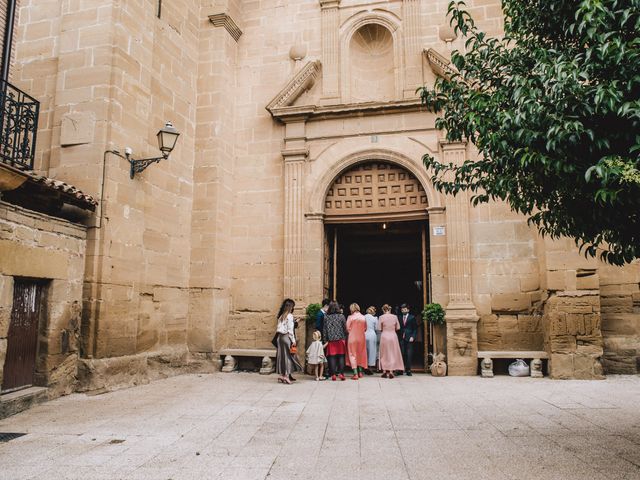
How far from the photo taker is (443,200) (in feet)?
32.2

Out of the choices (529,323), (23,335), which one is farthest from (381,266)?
(23,335)

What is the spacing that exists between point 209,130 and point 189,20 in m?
2.42

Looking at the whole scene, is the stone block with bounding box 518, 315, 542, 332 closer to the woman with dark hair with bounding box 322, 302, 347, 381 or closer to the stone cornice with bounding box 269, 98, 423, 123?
the woman with dark hair with bounding box 322, 302, 347, 381

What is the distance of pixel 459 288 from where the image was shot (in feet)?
30.9

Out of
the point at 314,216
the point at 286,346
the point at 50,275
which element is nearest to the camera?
the point at 50,275

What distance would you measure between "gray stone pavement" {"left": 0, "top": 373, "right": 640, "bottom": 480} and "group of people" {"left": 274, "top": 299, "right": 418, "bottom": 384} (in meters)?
1.14

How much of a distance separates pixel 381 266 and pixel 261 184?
283 inches

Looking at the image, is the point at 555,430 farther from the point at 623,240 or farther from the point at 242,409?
the point at 242,409

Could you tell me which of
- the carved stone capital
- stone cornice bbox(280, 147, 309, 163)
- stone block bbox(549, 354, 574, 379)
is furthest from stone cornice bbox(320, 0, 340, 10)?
stone block bbox(549, 354, 574, 379)

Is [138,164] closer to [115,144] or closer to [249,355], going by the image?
[115,144]

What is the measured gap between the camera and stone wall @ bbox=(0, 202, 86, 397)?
6.04 meters

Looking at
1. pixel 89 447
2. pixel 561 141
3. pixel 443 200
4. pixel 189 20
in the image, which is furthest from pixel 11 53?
pixel 561 141

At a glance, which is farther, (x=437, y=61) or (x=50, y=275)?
(x=437, y=61)

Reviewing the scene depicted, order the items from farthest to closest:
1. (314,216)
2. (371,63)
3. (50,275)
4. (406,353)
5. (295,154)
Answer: (371,63)
(295,154)
(314,216)
(406,353)
(50,275)
